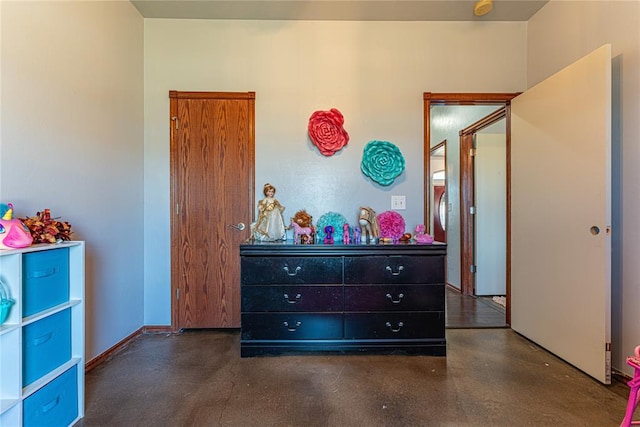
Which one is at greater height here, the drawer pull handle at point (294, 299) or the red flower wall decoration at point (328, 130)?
the red flower wall decoration at point (328, 130)

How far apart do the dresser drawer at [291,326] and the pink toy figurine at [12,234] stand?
4.32 ft

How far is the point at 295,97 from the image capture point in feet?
8.80

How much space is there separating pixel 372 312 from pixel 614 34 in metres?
2.52

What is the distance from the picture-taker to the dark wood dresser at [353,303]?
2.19m

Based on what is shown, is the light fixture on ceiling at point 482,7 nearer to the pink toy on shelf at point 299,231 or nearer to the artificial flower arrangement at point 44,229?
the pink toy on shelf at point 299,231

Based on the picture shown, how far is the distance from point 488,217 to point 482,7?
2401 mm

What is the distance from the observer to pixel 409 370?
204 cm

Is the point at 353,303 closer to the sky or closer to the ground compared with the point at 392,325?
closer to the sky

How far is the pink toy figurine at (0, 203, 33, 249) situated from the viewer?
4.12 ft

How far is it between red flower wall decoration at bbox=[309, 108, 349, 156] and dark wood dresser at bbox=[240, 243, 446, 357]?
97 centimetres

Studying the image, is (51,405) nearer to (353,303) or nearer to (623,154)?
(353,303)

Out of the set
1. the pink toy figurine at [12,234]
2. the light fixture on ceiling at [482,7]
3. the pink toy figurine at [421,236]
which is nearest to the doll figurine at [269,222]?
the pink toy figurine at [421,236]

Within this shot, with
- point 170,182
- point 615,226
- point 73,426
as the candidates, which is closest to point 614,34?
point 615,226

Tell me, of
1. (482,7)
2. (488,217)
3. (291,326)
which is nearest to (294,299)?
(291,326)
